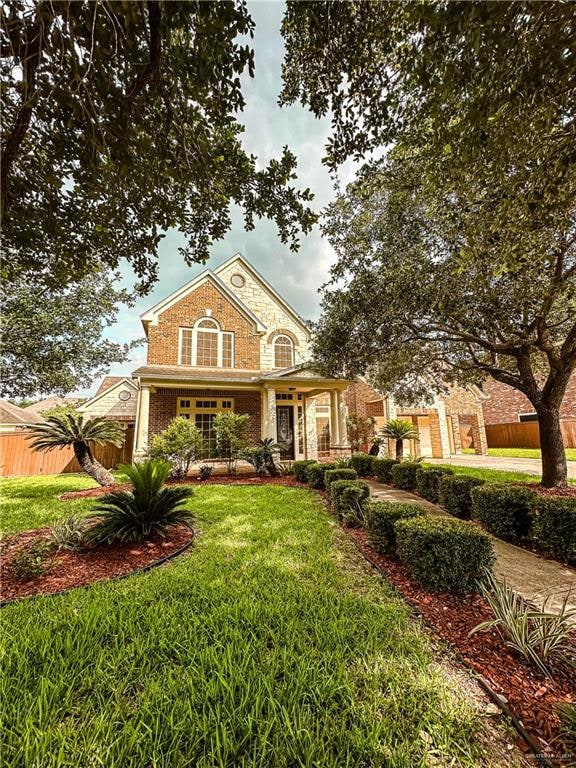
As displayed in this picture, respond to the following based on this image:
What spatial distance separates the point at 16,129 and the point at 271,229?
3088 mm

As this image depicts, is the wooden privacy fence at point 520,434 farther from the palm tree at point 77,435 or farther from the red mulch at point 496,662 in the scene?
the palm tree at point 77,435

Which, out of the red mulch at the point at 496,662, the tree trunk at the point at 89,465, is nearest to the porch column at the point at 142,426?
the tree trunk at the point at 89,465

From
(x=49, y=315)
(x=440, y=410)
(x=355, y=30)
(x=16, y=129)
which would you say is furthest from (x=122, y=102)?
(x=440, y=410)

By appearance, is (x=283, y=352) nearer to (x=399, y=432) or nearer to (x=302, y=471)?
(x=399, y=432)

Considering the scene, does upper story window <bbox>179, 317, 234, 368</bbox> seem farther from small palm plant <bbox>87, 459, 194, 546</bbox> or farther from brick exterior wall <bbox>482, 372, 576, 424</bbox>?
brick exterior wall <bbox>482, 372, 576, 424</bbox>

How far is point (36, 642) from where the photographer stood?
2.40m

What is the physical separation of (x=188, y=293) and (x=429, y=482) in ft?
41.3

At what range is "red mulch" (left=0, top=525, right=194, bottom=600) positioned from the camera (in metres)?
3.46

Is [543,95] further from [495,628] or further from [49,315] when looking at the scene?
[49,315]

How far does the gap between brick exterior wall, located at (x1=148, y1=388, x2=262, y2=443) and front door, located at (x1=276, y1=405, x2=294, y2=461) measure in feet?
3.58

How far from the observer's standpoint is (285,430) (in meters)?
14.9

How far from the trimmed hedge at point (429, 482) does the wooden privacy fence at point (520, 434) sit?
61.5 feet

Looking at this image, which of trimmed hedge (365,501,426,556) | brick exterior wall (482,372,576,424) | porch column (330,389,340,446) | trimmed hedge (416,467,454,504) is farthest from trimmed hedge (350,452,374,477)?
brick exterior wall (482,372,576,424)

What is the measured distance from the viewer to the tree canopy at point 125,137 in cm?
264
